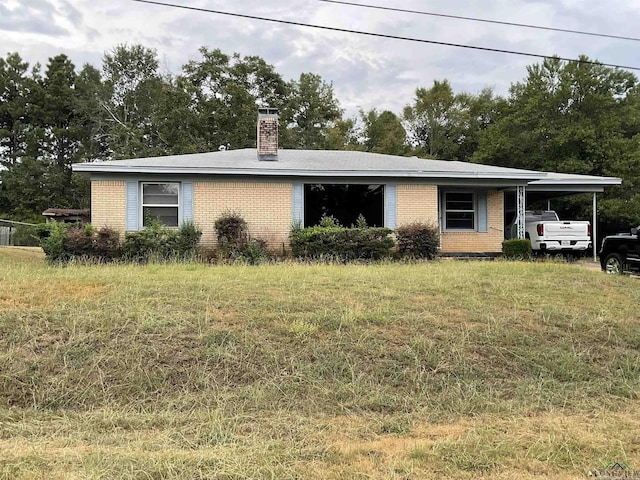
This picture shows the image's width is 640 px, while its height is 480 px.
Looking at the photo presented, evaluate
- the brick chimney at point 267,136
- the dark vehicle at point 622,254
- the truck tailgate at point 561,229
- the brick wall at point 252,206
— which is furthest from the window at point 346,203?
the dark vehicle at point 622,254

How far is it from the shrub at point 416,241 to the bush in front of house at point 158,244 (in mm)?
5707

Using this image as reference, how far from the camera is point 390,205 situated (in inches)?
596

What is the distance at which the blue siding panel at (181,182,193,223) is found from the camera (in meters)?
14.3

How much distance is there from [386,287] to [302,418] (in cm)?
407

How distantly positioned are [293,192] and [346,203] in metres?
1.99

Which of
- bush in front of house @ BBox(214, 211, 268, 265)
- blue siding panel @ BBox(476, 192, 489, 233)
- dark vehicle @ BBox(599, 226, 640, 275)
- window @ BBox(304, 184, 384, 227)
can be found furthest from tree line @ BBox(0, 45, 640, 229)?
bush in front of house @ BBox(214, 211, 268, 265)

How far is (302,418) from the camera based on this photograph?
4289 millimetres

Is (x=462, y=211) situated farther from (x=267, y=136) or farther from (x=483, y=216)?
(x=267, y=136)

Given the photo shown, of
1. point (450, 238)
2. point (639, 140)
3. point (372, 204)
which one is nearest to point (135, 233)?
point (372, 204)

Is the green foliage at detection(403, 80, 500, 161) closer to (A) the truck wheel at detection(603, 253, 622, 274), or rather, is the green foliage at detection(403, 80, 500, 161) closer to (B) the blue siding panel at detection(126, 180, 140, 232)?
(A) the truck wheel at detection(603, 253, 622, 274)

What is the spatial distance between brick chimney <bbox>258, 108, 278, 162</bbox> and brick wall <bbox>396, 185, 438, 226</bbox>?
14.0 feet

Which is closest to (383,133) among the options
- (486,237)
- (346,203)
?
(486,237)

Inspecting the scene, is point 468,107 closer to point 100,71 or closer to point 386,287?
point 100,71

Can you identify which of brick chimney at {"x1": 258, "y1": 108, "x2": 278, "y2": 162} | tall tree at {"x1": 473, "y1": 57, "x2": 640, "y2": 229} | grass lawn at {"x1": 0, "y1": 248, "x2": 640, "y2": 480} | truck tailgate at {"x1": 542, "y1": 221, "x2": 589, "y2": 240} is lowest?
grass lawn at {"x1": 0, "y1": 248, "x2": 640, "y2": 480}
